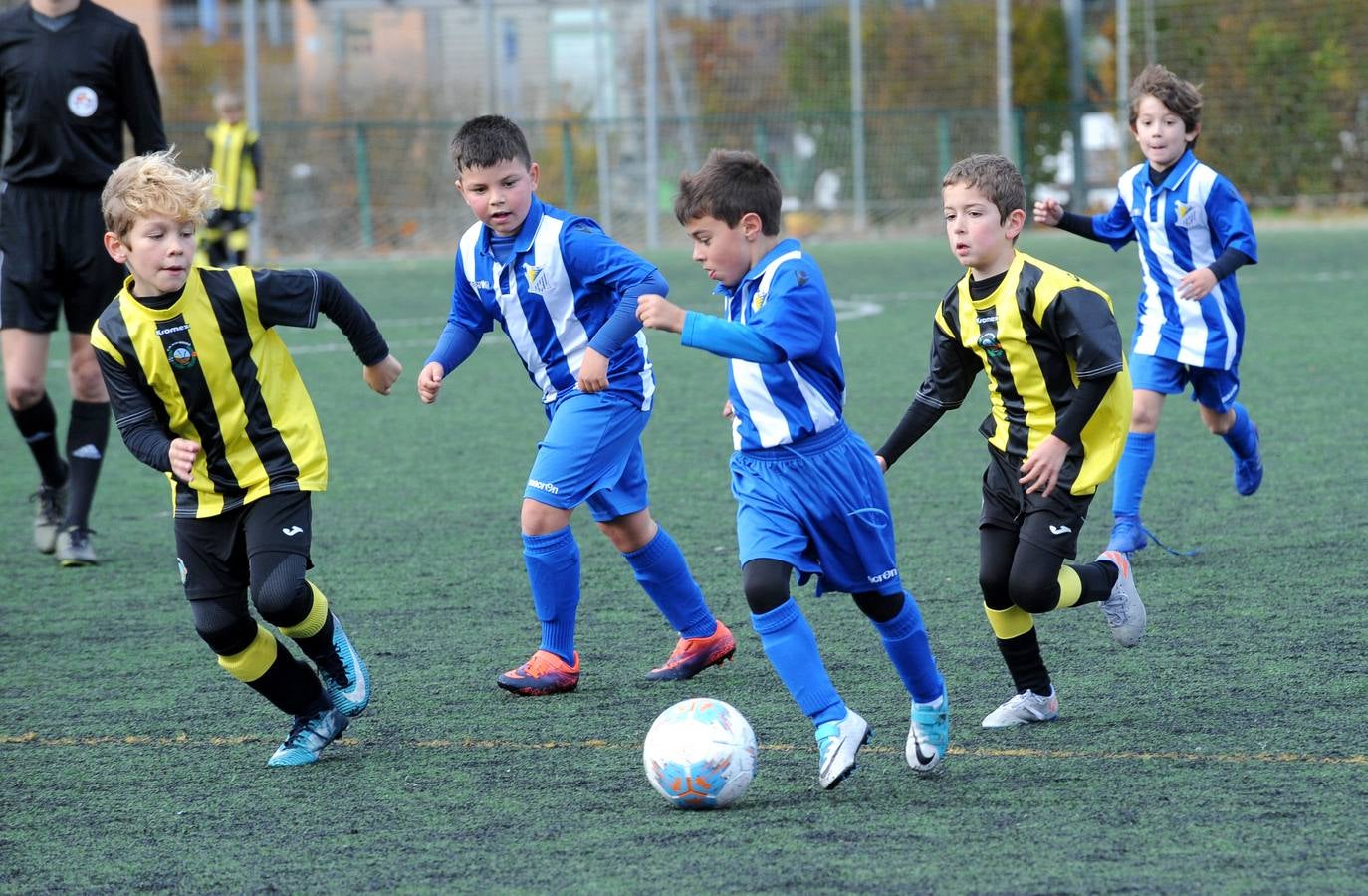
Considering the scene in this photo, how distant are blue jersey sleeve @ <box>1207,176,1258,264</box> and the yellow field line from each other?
2717mm

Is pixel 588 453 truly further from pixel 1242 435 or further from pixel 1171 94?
pixel 1242 435

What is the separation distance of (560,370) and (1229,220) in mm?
2641

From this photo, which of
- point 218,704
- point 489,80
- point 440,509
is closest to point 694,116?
point 489,80

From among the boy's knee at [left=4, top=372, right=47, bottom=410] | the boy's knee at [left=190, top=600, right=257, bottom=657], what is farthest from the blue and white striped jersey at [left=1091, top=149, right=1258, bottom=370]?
the boy's knee at [left=4, top=372, right=47, bottom=410]

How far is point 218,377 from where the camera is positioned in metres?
4.05

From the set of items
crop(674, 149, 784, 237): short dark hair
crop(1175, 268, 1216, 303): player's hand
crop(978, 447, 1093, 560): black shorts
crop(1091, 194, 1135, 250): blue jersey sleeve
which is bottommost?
crop(978, 447, 1093, 560): black shorts

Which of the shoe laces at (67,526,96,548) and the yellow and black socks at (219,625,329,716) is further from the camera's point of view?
the shoe laces at (67,526,96,548)

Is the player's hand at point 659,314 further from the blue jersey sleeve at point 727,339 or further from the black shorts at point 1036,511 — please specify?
the black shorts at point 1036,511

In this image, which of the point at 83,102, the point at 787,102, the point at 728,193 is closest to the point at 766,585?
the point at 728,193

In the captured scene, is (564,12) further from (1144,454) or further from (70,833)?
(70,833)


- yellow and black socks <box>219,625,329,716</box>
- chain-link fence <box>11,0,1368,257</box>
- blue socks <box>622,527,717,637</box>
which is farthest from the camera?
chain-link fence <box>11,0,1368,257</box>

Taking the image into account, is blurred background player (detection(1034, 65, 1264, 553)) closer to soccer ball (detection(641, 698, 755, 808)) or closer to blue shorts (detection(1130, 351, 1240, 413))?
blue shorts (detection(1130, 351, 1240, 413))

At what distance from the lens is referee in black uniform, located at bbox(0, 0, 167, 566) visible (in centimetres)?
643

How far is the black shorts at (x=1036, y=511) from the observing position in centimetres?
416
